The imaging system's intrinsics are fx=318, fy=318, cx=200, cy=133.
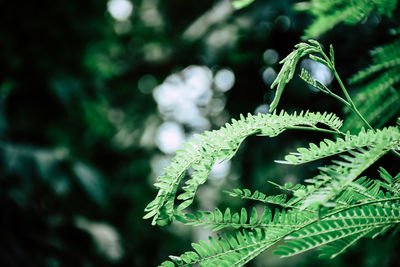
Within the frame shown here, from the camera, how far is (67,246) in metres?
2.29

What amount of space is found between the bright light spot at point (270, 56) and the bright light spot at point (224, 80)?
32 centimetres

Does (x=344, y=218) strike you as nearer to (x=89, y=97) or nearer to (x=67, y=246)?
(x=67, y=246)

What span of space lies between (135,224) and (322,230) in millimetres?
3317

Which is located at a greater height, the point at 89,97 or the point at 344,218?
the point at 89,97

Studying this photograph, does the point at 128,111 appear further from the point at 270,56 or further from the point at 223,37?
the point at 270,56

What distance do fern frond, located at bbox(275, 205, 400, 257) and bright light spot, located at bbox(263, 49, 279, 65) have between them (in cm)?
195

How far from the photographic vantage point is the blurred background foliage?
81.6 inches

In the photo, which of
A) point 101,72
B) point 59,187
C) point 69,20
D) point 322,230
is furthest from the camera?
point 101,72

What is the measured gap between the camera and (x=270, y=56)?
2352 millimetres

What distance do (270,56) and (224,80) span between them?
621mm

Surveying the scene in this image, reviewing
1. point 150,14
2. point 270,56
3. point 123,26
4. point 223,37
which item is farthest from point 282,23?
point 123,26

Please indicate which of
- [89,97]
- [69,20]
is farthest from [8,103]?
[69,20]

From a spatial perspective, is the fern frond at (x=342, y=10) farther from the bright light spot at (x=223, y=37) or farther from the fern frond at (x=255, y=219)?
the bright light spot at (x=223, y=37)

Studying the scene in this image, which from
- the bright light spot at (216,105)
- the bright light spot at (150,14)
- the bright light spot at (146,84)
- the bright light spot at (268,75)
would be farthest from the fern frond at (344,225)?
the bright light spot at (146,84)
